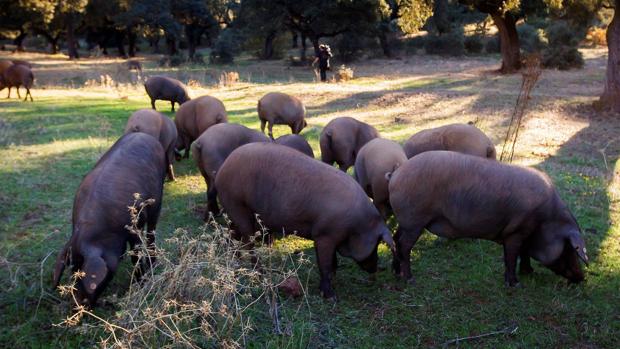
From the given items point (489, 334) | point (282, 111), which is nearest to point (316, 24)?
point (282, 111)

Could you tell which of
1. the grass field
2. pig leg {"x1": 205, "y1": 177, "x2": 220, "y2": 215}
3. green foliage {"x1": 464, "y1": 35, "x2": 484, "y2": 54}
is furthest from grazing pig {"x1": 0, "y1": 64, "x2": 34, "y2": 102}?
green foliage {"x1": 464, "y1": 35, "x2": 484, "y2": 54}

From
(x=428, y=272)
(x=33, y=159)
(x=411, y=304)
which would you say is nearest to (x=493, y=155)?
(x=428, y=272)

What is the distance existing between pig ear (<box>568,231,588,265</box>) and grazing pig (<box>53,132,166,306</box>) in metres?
4.10

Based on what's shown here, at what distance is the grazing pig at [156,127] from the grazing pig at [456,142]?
389cm

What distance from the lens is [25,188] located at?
840 centimetres

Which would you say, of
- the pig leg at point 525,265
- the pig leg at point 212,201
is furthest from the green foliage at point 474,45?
the pig leg at point 525,265

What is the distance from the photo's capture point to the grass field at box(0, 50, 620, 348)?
478cm

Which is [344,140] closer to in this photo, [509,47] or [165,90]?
[165,90]

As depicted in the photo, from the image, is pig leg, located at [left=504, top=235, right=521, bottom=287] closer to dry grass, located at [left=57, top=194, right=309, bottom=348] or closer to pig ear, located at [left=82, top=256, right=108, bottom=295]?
dry grass, located at [left=57, top=194, right=309, bottom=348]

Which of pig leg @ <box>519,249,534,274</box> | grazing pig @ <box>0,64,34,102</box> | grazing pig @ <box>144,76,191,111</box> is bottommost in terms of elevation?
pig leg @ <box>519,249,534,274</box>

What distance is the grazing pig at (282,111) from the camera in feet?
42.7

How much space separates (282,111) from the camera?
13.0 metres

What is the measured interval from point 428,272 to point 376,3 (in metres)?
26.3

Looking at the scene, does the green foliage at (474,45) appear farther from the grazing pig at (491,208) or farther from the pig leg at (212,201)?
the grazing pig at (491,208)
